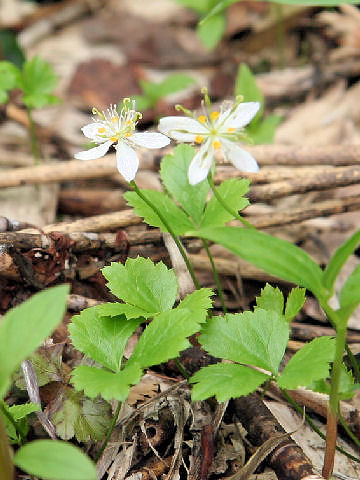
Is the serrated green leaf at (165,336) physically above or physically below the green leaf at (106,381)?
above

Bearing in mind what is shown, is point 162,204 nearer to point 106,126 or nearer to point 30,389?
point 106,126

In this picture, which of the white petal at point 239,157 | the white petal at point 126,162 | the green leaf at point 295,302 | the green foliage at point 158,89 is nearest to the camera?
the white petal at point 239,157

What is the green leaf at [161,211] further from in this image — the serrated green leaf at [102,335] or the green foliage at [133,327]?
the serrated green leaf at [102,335]

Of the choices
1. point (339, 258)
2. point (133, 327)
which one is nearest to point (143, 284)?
point (133, 327)

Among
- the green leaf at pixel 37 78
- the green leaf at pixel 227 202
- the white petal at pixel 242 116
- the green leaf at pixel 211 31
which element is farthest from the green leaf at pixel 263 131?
the white petal at pixel 242 116

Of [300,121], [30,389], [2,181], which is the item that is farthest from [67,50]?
[30,389]

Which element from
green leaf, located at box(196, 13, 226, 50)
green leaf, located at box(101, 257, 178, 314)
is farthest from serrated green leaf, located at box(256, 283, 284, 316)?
green leaf, located at box(196, 13, 226, 50)
